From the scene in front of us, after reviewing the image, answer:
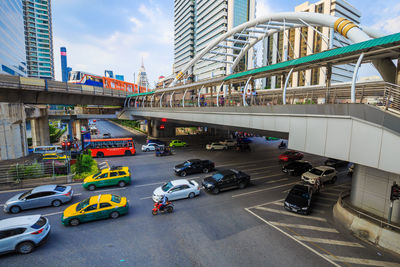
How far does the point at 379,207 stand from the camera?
389 inches

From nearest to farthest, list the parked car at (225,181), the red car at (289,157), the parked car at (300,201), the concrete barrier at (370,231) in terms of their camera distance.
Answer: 1. the concrete barrier at (370,231)
2. the parked car at (300,201)
3. the parked car at (225,181)
4. the red car at (289,157)

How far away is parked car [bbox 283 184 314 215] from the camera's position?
12.1 m

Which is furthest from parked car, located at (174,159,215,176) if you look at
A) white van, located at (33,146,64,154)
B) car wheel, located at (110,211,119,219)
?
white van, located at (33,146,64,154)

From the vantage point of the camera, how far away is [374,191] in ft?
32.9

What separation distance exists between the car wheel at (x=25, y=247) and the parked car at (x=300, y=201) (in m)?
13.7

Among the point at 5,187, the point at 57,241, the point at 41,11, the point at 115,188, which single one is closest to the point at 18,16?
the point at 41,11

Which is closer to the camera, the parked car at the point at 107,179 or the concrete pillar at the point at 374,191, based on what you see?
the concrete pillar at the point at 374,191

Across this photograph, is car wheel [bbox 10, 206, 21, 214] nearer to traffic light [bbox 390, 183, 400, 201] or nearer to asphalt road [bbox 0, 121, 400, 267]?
asphalt road [bbox 0, 121, 400, 267]

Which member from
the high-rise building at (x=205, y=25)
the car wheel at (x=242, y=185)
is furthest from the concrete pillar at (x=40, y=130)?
the high-rise building at (x=205, y=25)

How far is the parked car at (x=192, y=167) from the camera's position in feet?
62.3

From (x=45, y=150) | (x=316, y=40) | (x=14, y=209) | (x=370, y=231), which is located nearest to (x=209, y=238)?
(x=370, y=231)

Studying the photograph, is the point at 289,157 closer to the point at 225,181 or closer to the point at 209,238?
the point at 225,181

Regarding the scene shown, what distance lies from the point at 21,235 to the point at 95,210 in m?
3.13

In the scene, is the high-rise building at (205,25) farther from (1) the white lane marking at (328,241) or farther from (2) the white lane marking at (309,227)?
(1) the white lane marking at (328,241)
